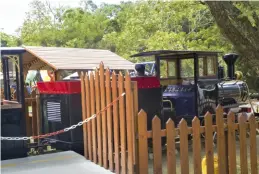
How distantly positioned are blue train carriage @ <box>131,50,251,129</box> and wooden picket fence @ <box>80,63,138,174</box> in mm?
2280

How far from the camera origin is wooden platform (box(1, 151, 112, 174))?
399cm

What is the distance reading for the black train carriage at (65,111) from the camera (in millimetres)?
5191

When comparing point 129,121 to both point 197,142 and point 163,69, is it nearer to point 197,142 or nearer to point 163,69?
point 197,142

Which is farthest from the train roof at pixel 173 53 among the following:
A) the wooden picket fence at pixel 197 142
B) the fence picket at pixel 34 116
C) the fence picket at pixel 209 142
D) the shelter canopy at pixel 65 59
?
the fence picket at pixel 209 142

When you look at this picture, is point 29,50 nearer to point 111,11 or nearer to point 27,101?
point 27,101

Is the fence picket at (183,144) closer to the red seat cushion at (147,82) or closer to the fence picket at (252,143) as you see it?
the fence picket at (252,143)

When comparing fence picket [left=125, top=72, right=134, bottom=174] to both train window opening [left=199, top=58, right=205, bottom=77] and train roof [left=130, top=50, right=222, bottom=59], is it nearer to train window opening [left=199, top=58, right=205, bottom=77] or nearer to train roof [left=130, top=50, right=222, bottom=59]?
train roof [left=130, top=50, right=222, bottom=59]

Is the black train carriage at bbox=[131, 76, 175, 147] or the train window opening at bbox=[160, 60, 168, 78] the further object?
the train window opening at bbox=[160, 60, 168, 78]

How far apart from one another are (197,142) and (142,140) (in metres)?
0.73

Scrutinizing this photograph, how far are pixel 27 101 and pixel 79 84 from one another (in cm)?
186

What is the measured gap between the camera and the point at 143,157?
363 cm

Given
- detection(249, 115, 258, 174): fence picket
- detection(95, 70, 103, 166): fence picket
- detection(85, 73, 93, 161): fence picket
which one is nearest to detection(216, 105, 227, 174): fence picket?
detection(249, 115, 258, 174): fence picket

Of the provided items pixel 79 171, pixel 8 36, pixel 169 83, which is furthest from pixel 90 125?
pixel 8 36

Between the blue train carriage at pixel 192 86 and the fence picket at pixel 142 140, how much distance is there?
2957mm
